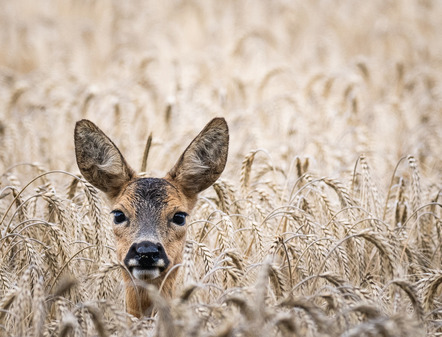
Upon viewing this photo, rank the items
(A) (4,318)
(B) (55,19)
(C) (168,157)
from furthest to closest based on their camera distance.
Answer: (B) (55,19)
(C) (168,157)
(A) (4,318)

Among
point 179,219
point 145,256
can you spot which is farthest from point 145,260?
point 179,219

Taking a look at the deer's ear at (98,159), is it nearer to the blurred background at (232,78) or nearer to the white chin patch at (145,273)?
the white chin patch at (145,273)

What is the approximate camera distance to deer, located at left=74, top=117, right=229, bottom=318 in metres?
3.77

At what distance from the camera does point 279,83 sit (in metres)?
10.5

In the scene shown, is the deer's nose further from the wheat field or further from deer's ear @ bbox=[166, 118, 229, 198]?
deer's ear @ bbox=[166, 118, 229, 198]

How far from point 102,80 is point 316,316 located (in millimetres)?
8369

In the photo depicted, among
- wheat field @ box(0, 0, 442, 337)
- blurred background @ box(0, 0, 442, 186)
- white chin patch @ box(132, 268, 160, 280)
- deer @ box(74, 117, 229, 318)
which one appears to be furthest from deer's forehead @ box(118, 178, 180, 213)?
blurred background @ box(0, 0, 442, 186)

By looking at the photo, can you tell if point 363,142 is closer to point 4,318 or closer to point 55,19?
point 4,318

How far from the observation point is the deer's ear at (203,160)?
14.1ft

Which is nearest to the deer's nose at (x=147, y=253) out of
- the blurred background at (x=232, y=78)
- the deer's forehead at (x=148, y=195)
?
the deer's forehead at (x=148, y=195)

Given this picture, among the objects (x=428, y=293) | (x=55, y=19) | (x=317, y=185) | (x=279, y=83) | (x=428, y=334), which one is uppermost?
(x=55, y=19)

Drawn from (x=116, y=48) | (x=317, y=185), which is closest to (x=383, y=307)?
(x=317, y=185)

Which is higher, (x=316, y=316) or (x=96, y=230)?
(x=96, y=230)

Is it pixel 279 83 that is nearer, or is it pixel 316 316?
pixel 316 316
